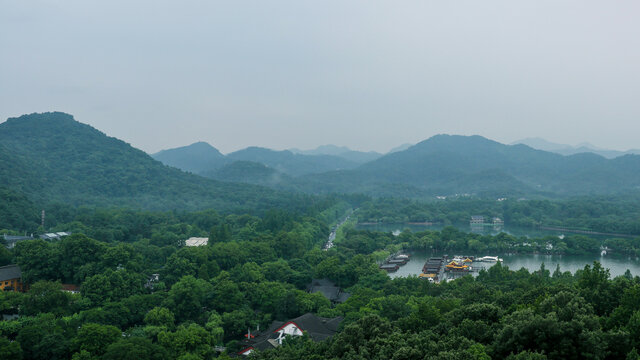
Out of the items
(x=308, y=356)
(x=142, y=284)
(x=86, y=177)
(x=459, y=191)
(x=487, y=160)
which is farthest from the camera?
(x=487, y=160)

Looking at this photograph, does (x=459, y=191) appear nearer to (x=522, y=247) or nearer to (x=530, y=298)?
(x=522, y=247)

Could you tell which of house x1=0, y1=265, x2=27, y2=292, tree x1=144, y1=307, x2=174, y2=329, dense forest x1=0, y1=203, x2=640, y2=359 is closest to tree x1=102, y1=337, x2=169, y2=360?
dense forest x1=0, y1=203, x2=640, y2=359

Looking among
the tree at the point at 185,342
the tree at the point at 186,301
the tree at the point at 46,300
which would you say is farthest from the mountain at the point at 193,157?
the tree at the point at 185,342

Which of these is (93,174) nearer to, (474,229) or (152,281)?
(152,281)

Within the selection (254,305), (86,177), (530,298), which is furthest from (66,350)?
(86,177)

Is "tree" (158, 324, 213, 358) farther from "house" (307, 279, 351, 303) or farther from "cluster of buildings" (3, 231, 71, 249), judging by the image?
"cluster of buildings" (3, 231, 71, 249)

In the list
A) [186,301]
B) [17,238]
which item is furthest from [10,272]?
[186,301]

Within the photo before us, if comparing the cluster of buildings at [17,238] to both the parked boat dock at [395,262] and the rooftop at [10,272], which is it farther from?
the parked boat dock at [395,262]
